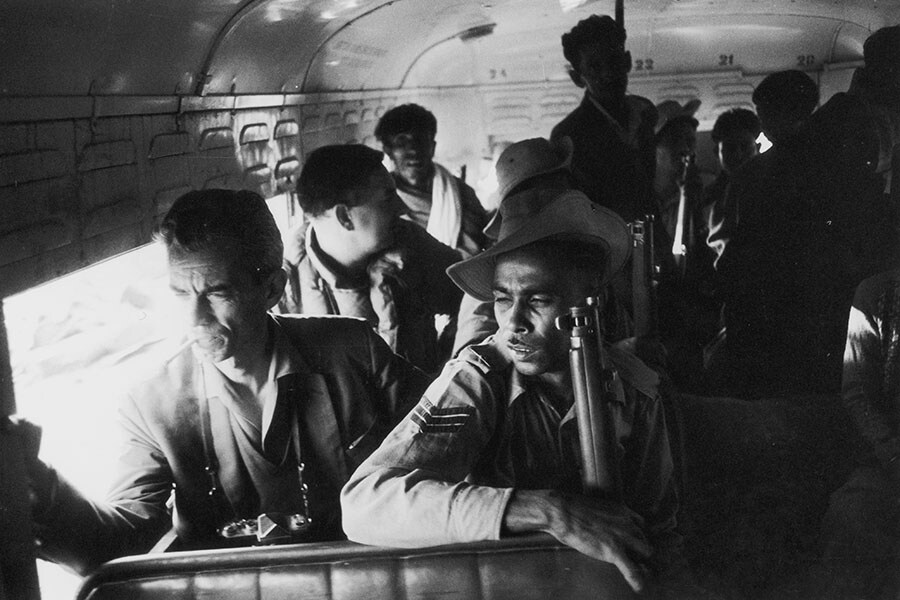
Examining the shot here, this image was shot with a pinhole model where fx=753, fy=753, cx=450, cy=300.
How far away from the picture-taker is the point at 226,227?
1.34 metres

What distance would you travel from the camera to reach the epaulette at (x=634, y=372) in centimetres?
138

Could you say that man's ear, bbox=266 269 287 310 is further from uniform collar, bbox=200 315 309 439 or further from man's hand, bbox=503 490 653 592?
man's hand, bbox=503 490 653 592

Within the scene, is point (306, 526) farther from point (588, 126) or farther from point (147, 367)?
point (588, 126)

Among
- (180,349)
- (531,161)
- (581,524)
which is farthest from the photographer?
(531,161)

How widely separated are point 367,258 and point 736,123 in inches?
30.6

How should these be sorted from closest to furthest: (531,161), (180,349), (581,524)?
(581,524), (180,349), (531,161)

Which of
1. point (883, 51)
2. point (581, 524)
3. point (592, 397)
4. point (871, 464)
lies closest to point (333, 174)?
point (592, 397)

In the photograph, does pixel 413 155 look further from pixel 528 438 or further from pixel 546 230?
pixel 528 438

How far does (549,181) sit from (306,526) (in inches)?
31.0

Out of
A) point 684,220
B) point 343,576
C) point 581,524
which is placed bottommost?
point 343,576

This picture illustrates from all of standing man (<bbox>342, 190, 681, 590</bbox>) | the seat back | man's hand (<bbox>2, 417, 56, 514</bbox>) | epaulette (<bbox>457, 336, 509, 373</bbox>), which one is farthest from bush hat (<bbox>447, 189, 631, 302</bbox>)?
man's hand (<bbox>2, 417, 56, 514</bbox>)

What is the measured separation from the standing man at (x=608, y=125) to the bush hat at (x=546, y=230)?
0.06 meters

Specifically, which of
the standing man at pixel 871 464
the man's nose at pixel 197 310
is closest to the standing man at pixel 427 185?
the man's nose at pixel 197 310

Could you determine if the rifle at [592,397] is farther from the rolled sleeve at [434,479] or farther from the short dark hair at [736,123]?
the short dark hair at [736,123]
